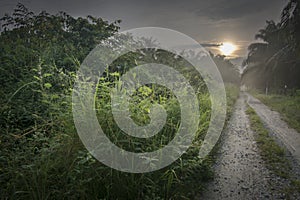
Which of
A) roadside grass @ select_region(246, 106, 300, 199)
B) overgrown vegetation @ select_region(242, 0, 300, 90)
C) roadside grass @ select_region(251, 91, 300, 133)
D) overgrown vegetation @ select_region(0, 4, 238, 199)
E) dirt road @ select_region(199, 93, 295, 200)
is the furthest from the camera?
overgrown vegetation @ select_region(242, 0, 300, 90)

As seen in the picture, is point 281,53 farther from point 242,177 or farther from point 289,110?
point 242,177

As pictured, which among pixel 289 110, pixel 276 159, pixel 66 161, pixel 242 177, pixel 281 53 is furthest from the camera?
pixel 281 53

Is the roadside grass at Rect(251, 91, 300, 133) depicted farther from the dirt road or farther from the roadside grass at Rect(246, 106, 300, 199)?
the dirt road

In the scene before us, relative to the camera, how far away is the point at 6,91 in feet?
12.6

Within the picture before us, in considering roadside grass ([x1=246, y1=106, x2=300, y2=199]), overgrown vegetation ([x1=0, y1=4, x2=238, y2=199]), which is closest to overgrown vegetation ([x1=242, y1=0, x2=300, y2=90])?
roadside grass ([x1=246, y1=106, x2=300, y2=199])

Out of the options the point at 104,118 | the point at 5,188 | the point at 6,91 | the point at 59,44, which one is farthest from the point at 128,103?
the point at 59,44

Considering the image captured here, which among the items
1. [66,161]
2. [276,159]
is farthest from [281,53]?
[66,161]

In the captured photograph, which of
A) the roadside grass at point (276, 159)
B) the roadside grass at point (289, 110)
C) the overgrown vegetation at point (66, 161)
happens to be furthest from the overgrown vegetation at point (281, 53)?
the overgrown vegetation at point (66, 161)

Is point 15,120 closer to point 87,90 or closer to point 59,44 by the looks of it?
point 87,90

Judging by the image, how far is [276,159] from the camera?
3844mm

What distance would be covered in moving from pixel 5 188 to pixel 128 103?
1674 millimetres

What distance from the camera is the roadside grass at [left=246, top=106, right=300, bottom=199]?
2.95m

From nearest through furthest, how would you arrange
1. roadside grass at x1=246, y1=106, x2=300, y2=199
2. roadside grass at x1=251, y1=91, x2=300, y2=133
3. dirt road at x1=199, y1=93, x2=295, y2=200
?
1. dirt road at x1=199, y1=93, x2=295, y2=200
2. roadside grass at x1=246, y1=106, x2=300, y2=199
3. roadside grass at x1=251, y1=91, x2=300, y2=133

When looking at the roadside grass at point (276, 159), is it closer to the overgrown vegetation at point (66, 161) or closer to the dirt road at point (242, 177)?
the dirt road at point (242, 177)
